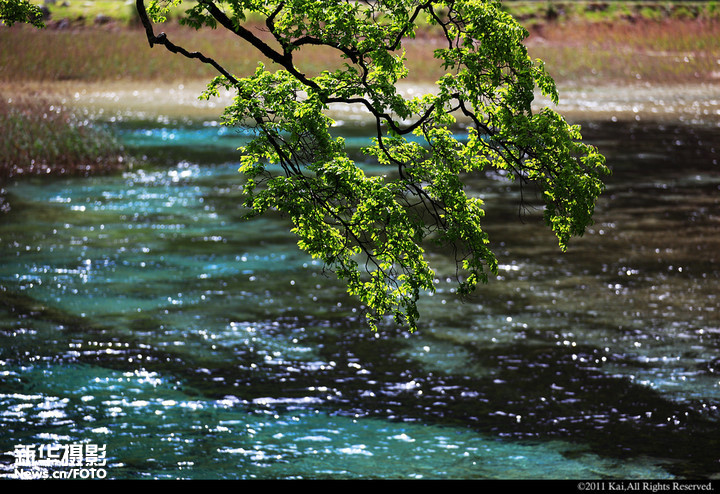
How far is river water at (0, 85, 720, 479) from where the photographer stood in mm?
14344

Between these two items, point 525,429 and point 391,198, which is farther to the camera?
point 525,429

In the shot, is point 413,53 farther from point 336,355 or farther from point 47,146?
point 336,355

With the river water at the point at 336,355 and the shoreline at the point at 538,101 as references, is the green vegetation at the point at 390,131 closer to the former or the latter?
the river water at the point at 336,355

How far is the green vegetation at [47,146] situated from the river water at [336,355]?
5.13 meters

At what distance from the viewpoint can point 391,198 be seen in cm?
1052

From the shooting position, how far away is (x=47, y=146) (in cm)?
3572

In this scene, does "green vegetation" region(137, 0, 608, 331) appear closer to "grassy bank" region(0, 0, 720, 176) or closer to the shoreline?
"grassy bank" region(0, 0, 720, 176)

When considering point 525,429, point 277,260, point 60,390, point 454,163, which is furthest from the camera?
point 277,260

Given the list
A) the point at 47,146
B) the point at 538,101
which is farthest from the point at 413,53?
the point at 47,146

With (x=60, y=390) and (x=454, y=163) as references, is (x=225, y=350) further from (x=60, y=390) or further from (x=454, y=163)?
(x=454, y=163)

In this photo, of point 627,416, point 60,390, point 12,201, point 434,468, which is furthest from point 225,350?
point 12,201

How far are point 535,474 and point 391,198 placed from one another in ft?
17.0

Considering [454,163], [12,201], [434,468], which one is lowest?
[434,468]

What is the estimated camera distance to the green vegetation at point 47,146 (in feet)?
114
